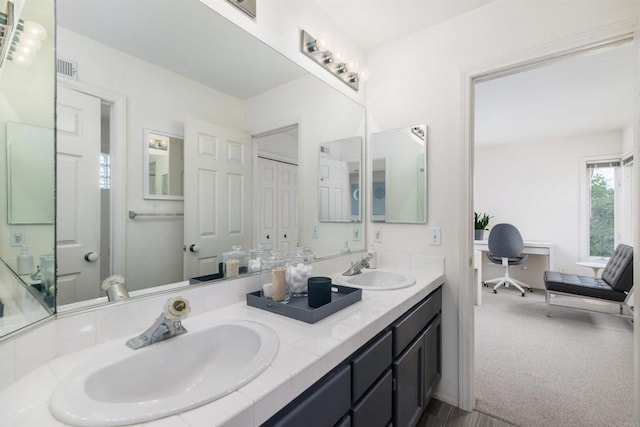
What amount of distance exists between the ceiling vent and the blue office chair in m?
5.01

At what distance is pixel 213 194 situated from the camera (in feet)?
4.05

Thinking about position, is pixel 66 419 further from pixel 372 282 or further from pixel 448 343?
pixel 448 343

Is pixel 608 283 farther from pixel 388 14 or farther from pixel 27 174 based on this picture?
pixel 27 174

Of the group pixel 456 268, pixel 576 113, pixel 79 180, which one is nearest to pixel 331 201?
pixel 456 268

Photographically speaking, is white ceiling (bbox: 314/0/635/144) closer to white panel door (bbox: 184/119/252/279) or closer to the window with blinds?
the window with blinds

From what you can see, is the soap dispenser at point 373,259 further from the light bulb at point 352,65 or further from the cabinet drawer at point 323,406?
the light bulb at point 352,65

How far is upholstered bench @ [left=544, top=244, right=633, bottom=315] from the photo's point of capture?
9.56 feet

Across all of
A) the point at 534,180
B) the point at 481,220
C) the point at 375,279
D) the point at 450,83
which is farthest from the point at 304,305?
the point at 534,180

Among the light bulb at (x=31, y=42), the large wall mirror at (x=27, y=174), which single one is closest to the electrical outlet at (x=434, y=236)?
the large wall mirror at (x=27, y=174)

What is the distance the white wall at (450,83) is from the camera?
1.57 metres

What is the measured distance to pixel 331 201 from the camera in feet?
6.65

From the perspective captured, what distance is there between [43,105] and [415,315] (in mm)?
1597

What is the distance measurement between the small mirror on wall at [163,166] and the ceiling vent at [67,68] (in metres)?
0.24

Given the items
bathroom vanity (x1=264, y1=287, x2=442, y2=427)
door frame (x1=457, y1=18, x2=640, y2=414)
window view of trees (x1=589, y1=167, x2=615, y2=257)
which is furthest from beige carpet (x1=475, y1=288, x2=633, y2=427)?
window view of trees (x1=589, y1=167, x2=615, y2=257)
